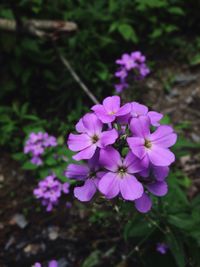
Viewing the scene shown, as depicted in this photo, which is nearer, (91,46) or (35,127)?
(35,127)

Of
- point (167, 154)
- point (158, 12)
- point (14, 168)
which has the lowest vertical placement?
point (14, 168)

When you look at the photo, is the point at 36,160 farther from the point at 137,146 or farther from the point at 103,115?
the point at 137,146

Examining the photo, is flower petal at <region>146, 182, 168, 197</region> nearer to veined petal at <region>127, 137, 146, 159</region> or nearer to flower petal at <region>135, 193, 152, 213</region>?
flower petal at <region>135, 193, 152, 213</region>

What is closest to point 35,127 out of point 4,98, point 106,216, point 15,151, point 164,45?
point 15,151

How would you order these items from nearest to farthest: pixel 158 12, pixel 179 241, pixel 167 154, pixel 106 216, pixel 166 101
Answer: pixel 167 154
pixel 179 241
pixel 106 216
pixel 166 101
pixel 158 12

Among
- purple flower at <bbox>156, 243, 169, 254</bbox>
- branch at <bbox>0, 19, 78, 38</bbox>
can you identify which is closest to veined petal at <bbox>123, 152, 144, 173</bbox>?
purple flower at <bbox>156, 243, 169, 254</bbox>

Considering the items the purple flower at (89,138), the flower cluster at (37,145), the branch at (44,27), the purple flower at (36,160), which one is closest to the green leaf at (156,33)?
the branch at (44,27)

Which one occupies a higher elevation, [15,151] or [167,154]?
[167,154]

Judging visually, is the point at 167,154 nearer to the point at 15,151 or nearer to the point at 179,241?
the point at 179,241
